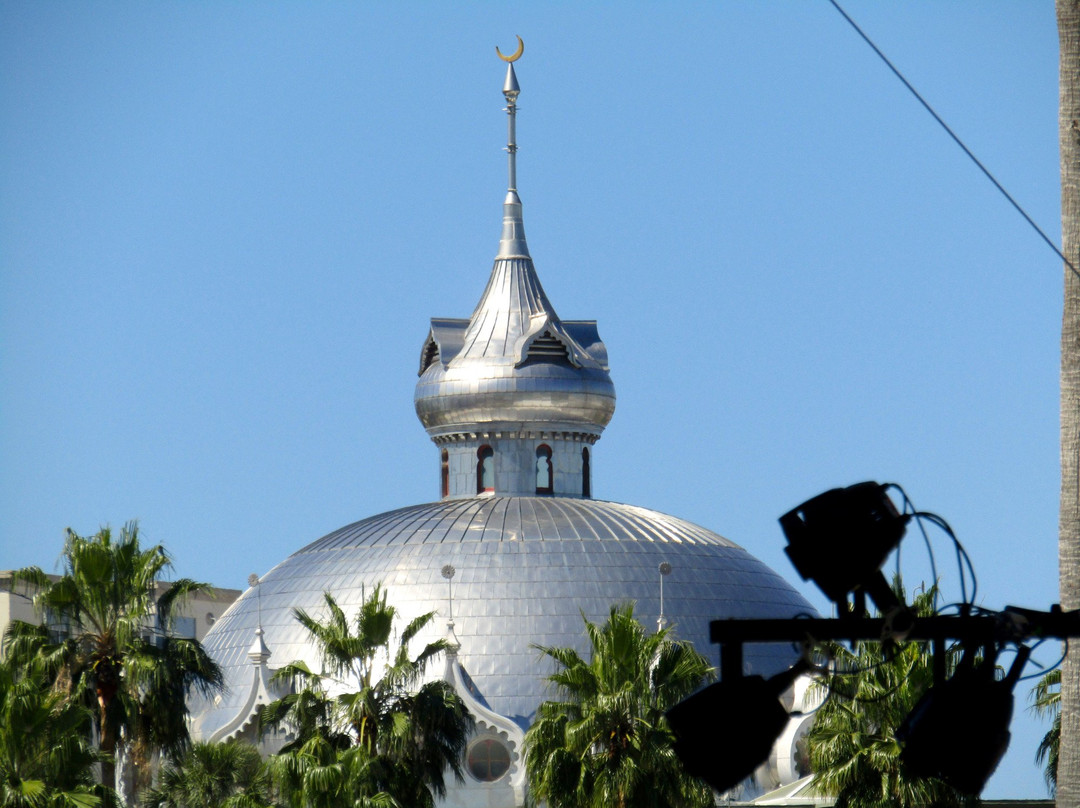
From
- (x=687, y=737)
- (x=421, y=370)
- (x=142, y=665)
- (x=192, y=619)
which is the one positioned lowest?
(x=687, y=737)

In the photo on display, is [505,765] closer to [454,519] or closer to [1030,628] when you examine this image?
[454,519]

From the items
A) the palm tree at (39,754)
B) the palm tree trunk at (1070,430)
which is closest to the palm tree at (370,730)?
the palm tree at (39,754)

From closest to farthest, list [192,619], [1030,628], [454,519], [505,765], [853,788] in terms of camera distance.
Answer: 1. [1030,628]
2. [853,788]
3. [505,765]
4. [454,519]
5. [192,619]

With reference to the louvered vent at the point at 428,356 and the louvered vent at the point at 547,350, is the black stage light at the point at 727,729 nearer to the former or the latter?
the louvered vent at the point at 547,350

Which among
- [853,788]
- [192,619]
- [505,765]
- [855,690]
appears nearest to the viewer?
[853,788]

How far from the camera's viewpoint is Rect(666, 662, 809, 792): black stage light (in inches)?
542

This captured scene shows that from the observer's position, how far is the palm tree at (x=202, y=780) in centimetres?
4716

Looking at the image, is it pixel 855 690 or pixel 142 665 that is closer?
pixel 142 665

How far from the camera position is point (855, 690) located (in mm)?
40688

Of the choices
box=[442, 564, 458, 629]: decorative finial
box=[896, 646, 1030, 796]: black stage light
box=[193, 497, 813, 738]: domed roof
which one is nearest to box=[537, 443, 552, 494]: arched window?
box=[193, 497, 813, 738]: domed roof

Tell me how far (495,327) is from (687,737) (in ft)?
193

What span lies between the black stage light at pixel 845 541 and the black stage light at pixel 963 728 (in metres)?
0.72

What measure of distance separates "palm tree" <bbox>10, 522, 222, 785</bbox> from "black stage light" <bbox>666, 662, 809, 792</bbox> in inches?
992

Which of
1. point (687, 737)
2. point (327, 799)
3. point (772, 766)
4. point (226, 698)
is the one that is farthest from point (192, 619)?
point (687, 737)
